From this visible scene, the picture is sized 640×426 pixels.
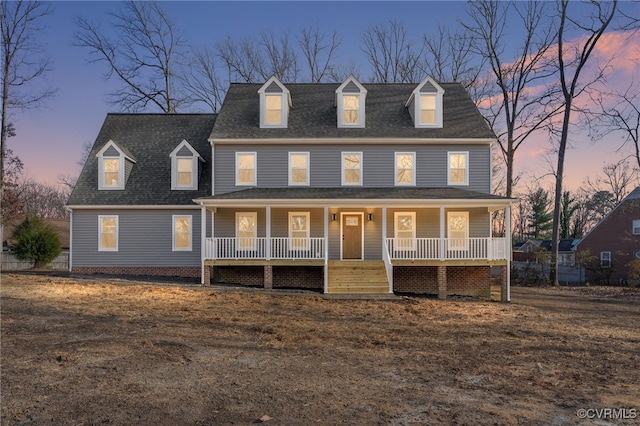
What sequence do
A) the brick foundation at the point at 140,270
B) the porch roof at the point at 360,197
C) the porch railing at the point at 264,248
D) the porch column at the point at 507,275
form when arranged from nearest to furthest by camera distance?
the porch column at the point at 507,275
the porch roof at the point at 360,197
the porch railing at the point at 264,248
the brick foundation at the point at 140,270

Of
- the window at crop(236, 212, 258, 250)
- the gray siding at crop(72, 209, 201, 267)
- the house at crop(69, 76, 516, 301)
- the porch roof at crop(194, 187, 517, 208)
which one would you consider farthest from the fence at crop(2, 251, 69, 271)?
the porch roof at crop(194, 187, 517, 208)

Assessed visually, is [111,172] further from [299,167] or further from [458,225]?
[458,225]

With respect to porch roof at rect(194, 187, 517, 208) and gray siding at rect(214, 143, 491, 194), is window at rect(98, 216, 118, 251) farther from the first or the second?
porch roof at rect(194, 187, 517, 208)

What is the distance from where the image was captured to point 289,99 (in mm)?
18938

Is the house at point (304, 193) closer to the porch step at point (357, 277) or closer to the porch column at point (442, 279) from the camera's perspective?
the porch step at point (357, 277)

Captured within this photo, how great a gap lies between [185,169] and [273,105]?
16.0 feet

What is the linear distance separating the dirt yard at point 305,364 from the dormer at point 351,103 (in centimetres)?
906

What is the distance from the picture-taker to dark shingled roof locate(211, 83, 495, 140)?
17344 millimetres

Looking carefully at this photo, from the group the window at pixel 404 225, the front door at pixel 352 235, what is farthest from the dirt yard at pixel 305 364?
the window at pixel 404 225

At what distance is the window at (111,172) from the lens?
1820 centimetres

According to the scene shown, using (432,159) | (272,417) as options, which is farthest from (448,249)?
(272,417)

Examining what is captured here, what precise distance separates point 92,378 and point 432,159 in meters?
14.9

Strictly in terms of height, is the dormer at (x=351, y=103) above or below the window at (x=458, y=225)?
above

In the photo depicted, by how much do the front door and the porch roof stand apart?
1399 mm
